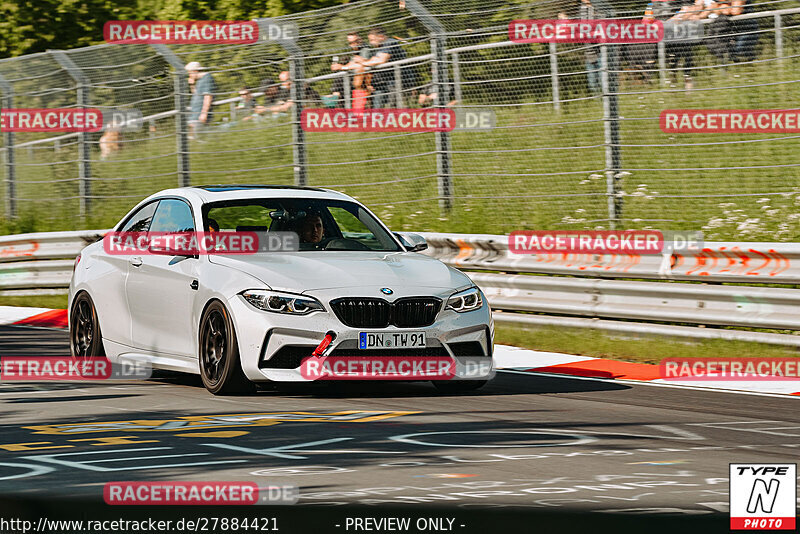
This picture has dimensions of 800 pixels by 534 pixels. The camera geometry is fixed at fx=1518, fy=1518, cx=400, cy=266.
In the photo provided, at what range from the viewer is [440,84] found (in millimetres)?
17484

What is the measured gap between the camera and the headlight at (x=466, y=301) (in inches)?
412

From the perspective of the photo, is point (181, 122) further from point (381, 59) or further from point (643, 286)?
point (643, 286)

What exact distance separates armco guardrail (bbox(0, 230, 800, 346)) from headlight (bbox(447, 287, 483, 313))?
9.19ft

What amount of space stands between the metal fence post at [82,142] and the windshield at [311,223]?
10.6 meters

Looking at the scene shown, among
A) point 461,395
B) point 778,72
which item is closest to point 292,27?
point 778,72

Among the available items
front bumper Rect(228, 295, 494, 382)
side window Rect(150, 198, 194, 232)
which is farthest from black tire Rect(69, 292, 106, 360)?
front bumper Rect(228, 295, 494, 382)

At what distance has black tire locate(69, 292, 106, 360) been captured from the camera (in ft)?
39.6

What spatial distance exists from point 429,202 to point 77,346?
248 inches

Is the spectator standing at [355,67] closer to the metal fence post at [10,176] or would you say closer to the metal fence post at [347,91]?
the metal fence post at [347,91]

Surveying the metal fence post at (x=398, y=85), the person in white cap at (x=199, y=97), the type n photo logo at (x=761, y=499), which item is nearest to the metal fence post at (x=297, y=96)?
the metal fence post at (x=398, y=85)

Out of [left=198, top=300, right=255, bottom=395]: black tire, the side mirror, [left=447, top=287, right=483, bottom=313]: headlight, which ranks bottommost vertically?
[left=198, top=300, right=255, bottom=395]: black tire

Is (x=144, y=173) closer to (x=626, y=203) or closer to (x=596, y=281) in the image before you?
(x=626, y=203)

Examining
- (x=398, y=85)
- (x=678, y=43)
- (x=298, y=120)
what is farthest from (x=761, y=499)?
(x=298, y=120)

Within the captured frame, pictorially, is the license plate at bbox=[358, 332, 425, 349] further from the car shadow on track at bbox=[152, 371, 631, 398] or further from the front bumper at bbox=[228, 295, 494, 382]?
the car shadow on track at bbox=[152, 371, 631, 398]
